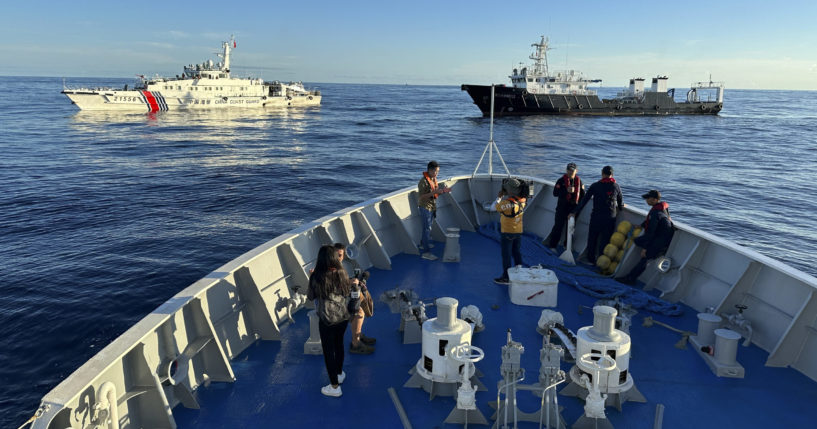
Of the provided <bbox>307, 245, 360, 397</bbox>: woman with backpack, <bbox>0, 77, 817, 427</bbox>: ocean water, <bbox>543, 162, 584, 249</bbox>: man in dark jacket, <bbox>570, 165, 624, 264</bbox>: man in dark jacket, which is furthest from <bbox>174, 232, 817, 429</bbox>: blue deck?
<bbox>0, 77, 817, 427</bbox>: ocean water

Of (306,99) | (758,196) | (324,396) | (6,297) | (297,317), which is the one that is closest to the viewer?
(324,396)

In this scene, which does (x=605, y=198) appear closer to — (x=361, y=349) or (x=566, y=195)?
(x=566, y=195)

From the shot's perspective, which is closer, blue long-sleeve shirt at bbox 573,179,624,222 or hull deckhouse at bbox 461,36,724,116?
blue long-sleeve shirt at bbox 573,179,624,222

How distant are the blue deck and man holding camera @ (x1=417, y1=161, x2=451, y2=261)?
2.21 meters

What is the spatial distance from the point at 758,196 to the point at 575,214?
24.4m

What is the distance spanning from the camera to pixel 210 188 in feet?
86.5

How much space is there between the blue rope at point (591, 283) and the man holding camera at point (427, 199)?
1.58m

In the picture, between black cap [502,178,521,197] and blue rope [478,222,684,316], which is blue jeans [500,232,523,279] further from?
blue rope [478,222,684,316]

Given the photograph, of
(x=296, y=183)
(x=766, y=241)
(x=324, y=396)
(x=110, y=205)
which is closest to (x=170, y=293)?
(x=324, y=396)

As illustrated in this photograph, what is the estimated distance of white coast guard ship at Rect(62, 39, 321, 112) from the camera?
65750mm

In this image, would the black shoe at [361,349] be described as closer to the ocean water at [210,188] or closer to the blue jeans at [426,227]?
the blue jeans at [426,227]

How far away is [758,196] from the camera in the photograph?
86.9ft

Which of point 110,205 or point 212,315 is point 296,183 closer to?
point 110,205

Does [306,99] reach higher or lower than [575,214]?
higher
